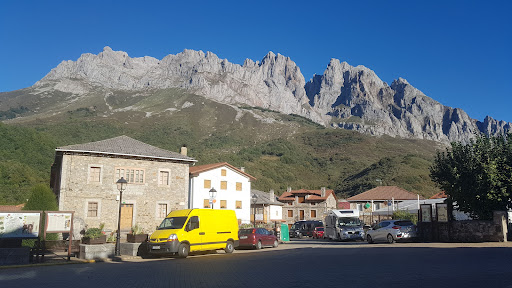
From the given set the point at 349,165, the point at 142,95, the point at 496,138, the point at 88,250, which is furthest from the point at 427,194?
the point at 142,95

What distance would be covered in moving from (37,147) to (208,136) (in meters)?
65.3

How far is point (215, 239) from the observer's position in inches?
739

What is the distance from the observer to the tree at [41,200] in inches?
932

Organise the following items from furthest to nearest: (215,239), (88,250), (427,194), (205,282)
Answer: (427,194) < (215,239) < (88,250) < (205,282)

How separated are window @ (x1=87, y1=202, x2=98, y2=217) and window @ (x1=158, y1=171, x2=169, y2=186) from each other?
520cm

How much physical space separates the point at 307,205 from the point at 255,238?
46.0m

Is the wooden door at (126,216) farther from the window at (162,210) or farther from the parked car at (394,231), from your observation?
the parked car at (394,231)

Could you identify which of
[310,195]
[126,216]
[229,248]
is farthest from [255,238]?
[310,195]

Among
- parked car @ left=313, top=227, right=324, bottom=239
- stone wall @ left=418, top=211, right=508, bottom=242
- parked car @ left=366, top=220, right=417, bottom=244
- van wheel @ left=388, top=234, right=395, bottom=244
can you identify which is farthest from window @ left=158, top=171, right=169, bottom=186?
stone wall @ left=418, top=211, right=508, bottom=242

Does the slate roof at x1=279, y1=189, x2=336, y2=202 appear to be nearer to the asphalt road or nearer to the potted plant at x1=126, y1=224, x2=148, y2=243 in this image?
the potted plant at x1=126, y1=224, x2=148, y2=243

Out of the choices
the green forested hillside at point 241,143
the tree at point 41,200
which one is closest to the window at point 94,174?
the tree at point 41,200

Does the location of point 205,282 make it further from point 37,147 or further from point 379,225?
point 37,147

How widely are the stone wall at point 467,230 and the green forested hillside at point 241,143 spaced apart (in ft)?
156

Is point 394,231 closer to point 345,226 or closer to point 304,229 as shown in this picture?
point 345,226
